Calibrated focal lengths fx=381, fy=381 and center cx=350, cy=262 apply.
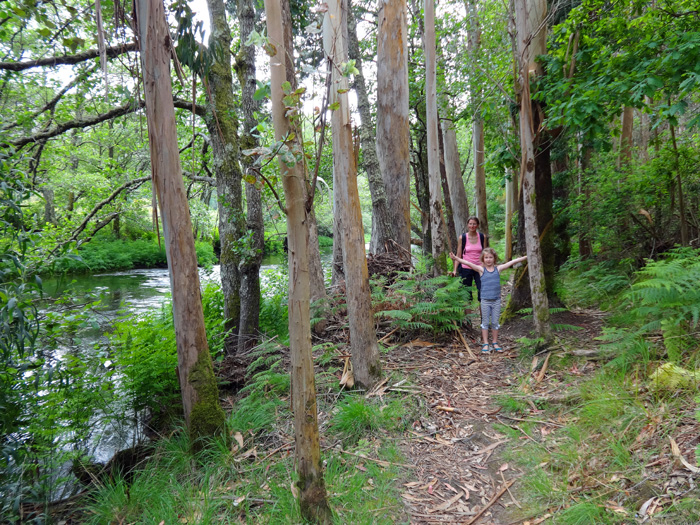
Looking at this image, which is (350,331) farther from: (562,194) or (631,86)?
(562,194)

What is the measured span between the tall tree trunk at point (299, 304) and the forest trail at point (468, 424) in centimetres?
86

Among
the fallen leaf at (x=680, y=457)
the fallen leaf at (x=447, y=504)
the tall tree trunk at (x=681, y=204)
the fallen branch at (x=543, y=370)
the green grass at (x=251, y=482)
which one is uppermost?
the tall tree trunk at (x=681, y=204)

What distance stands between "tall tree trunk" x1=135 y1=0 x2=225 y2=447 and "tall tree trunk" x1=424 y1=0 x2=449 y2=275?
3.90m

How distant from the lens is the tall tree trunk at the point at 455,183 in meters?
12.3

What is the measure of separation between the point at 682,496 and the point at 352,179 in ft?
11.2

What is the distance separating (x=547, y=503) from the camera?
2600 millimetres

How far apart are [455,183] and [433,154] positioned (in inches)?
263

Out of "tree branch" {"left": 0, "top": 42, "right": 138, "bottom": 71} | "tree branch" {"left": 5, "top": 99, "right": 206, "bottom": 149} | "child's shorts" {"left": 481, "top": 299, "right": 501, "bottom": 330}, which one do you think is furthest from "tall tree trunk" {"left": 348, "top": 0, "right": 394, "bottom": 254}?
"tree branch" {"left": 0, "top": 42, "right": 138, "bottom": 71}

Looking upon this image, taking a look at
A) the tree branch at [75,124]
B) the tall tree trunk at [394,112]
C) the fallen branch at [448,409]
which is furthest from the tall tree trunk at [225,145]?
the fallen branch at [448,409]

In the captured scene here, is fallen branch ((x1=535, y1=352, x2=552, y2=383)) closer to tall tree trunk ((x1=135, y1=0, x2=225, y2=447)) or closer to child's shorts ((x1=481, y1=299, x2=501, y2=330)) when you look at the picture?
child's shorts ((x1=481, y1=299, x2=501, y2=330))

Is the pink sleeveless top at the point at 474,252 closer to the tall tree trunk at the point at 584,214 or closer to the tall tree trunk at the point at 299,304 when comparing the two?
the tall tree trunk at the point at 584,214

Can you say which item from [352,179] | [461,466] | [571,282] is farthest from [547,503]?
[571,282]

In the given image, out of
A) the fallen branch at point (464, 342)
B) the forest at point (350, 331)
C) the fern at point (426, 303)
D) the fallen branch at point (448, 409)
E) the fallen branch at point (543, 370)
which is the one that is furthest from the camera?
the fern at point (426, 303)

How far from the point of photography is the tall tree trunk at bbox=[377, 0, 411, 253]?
7215mm
